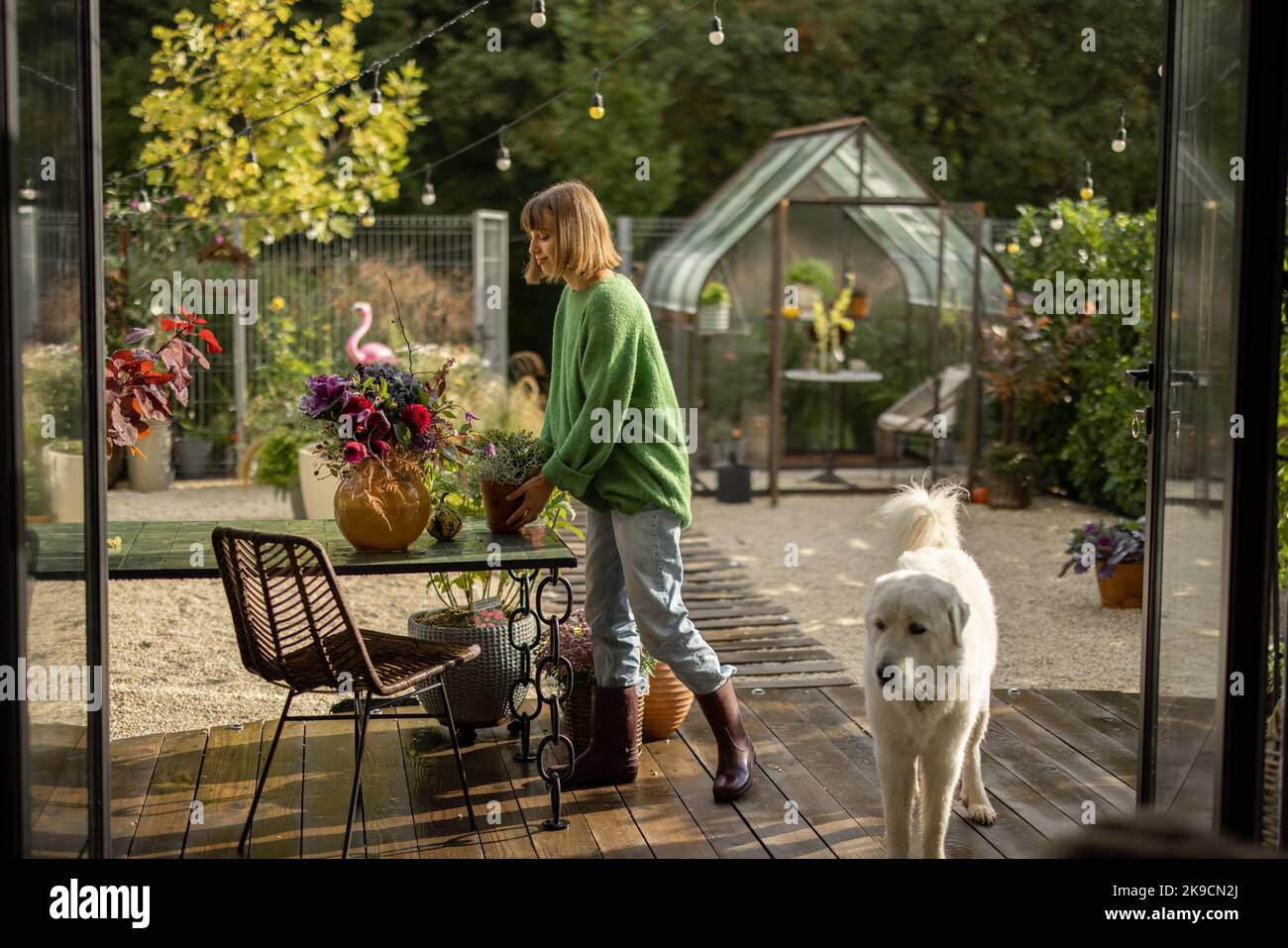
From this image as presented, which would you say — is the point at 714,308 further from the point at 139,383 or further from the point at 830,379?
the point at 139,383

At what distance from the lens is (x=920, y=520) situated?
4488mm

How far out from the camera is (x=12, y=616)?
2969 millimetres

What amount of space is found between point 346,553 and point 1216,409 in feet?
8.20

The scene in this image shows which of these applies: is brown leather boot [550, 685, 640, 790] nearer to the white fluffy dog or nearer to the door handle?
the white fluffy dog

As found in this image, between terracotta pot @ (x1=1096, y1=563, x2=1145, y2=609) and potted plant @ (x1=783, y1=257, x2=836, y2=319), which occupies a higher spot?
potted plant @ (x1=783, y1=257, x2=836, y2=319)

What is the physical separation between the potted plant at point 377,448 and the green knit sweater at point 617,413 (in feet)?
1.35

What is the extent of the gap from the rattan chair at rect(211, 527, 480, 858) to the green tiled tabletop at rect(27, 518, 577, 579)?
139mm

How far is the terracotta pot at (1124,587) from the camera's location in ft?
25.5

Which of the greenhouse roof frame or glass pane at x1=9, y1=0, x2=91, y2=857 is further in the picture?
the greenhouse roof frame

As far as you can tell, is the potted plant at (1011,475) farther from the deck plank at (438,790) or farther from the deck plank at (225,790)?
the deck plank at (225,790)

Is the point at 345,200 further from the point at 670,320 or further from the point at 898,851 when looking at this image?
the point at 898,851

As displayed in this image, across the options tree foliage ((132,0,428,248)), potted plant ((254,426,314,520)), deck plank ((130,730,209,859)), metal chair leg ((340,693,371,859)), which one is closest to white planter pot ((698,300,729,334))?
tree foliage ((132,0,428,248))

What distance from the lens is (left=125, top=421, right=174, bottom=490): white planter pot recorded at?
11445mm
